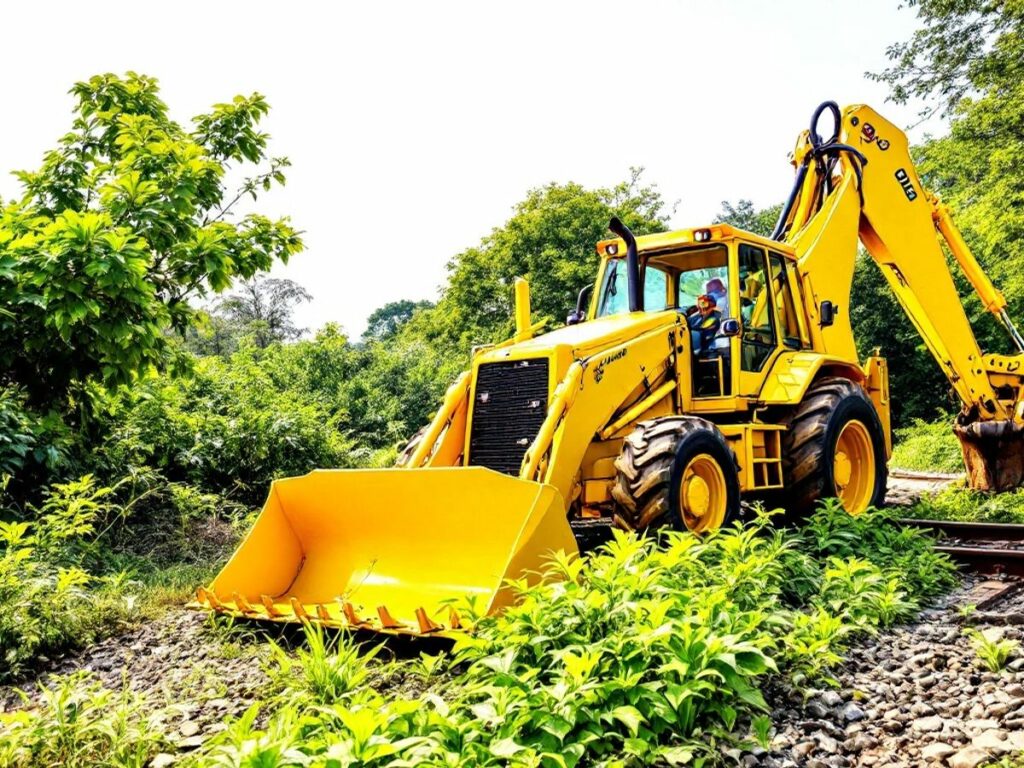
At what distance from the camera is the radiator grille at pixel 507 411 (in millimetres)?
6074

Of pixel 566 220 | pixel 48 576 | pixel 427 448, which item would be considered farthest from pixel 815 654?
pixel 566 220

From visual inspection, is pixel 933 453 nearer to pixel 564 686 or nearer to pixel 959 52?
pixel 959 52

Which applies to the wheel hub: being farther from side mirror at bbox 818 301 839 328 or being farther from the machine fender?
side mirror at bbox 818 301 839 328

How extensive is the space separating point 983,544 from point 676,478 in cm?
356

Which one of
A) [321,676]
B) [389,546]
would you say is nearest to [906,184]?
[389,546]

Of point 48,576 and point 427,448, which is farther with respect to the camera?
point 427,448

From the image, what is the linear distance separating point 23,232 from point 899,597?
7.00 meters

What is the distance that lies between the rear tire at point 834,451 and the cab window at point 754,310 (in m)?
0.61

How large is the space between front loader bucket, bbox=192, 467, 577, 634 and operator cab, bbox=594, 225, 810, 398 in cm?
301

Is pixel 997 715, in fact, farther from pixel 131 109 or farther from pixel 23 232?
pixel 131 109

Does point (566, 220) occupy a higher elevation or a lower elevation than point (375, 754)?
higher

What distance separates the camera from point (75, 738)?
339cm

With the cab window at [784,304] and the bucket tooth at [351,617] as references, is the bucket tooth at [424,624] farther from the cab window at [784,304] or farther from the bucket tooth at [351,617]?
the cab window at [784,304]

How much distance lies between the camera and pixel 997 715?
136 inches
